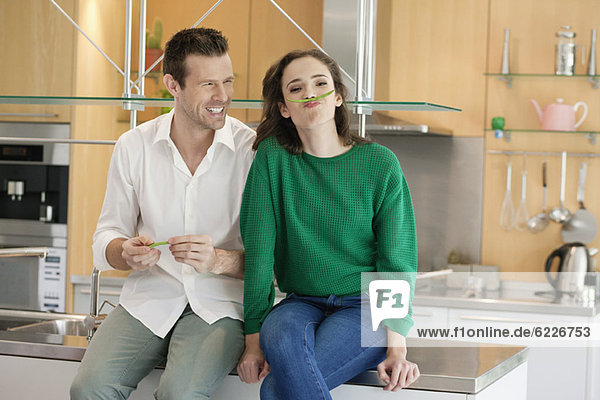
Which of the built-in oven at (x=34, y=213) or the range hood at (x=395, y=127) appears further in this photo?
the built-in oven at (x=34, y=213)

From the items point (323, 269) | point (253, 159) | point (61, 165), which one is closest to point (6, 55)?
point (61, 165)

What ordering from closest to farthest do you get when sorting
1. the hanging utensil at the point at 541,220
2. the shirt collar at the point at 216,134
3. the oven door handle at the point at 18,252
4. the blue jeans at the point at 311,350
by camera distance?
the blue jeans at the point at 311,350 → the shirt collar at the point at 216,134 → the oven door handle at the point at 18,252 → the hanging utensil at the point at 541,220

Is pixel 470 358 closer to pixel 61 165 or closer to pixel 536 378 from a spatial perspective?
pixel 536 378

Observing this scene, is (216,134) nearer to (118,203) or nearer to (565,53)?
(118,203)

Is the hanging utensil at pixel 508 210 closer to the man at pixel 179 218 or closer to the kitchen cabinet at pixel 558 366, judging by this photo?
the kitchen cabinet at pixel 558 366

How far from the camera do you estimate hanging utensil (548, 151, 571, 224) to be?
3656mm

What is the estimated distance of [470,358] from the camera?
1794 mm

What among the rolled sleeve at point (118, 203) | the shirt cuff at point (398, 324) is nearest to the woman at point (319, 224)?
the shirt cuff at point (398, 324)

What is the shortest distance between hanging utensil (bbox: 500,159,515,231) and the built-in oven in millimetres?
2071

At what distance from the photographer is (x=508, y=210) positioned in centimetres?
377

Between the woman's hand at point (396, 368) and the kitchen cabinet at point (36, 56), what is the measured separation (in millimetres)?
2587

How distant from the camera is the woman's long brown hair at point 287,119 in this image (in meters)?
1.81

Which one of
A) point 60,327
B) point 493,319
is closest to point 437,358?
point 60,327

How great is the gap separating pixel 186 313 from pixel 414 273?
0.52 m
